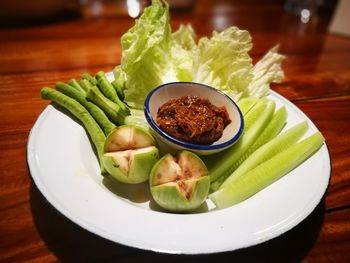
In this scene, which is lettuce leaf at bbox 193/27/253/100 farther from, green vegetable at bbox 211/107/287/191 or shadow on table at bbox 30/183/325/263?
shadow on table at bbox 30/183/325/263

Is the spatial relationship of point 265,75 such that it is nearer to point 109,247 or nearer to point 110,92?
point 110,92

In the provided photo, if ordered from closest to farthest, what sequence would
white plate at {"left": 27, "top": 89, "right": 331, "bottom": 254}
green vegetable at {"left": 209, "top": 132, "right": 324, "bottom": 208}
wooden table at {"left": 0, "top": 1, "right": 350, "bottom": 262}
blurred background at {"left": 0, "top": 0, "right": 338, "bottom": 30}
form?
1. white plate at {"left": 27, "top": 89, "right": 331, "bottom": 254}
2. wooden table at {"left": 0, "top": 1, "right": 350, "bottom": 262}
3. green vegetable at {"left": 209, "top": 132, "right": 324, "bottom": 208}
4. blurred background at {"left": 0, "top": 0, "right": 338, "bottom": 30}

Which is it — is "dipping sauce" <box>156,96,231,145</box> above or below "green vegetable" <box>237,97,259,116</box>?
above

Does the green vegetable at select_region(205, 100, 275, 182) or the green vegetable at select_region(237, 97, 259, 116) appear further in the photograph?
the green vegetable at select_region(237, 97, 259, 116)

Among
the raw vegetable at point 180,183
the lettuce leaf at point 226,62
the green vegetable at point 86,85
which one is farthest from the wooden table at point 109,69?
the lettuce leaf at point 226,62

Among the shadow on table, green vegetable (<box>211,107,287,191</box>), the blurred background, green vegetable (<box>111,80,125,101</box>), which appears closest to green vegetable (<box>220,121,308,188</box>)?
green vegetable (<box>211,107,287,191</box>)

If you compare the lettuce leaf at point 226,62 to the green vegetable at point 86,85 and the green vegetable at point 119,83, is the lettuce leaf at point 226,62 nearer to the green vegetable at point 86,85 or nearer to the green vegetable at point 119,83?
the green vegetable at point 119,83

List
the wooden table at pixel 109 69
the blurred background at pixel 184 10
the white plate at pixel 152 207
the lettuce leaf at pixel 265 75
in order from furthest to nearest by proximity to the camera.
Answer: the blurred background at pixel 184 10 → the lettuce leaf at pixel 265 75 → the wooden table at pixel 109 69 → the white plate at pixel 152 207

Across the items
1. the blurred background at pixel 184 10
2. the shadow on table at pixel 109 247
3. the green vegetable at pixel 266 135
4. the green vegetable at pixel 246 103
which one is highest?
the green vegetable at pixel 246 103
